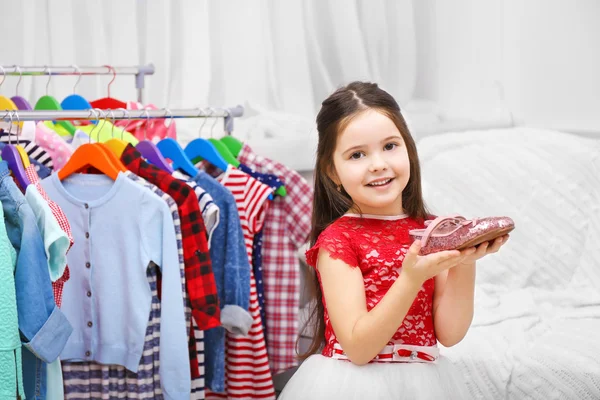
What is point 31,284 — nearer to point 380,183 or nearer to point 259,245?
point 380,183

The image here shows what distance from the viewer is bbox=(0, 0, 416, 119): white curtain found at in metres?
3.38

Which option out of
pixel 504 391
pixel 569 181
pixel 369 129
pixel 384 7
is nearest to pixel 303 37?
pixel 384 7

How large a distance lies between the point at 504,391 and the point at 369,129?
1131mm

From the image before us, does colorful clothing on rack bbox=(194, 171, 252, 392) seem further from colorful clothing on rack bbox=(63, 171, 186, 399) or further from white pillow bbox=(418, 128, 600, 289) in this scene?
white pillow bbox=(418, 128, 600, 289)

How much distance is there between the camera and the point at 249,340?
261 centimetres

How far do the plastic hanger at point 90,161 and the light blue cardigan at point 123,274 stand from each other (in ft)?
0.11

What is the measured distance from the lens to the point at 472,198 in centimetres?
307

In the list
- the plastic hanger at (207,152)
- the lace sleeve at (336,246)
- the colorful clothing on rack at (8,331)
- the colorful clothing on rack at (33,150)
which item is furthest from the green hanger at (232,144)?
the lace sleeve at (336,246)

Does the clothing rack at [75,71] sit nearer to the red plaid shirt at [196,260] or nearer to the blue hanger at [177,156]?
the blue hanger at [177,156]

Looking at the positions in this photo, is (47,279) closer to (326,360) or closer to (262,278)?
(326,360)

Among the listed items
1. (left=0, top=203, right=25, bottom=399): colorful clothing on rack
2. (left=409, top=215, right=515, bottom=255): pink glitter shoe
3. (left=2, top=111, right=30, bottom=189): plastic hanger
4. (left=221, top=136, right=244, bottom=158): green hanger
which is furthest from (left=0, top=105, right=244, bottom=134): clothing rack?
(left=409, top=215, right=515, bottom=255): pink glitter shoe

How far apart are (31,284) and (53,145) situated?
661 mm

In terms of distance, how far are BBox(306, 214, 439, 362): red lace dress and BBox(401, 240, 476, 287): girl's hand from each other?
15 cm

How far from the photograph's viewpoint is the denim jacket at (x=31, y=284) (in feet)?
5.81
